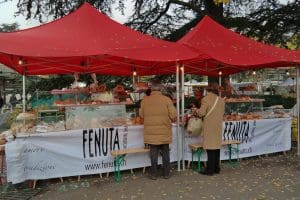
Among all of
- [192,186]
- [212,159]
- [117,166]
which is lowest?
[192,186]

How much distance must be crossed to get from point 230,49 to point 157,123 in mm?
2596

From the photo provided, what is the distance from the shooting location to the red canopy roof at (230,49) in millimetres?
7781

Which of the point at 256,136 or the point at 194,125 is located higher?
the point at 194,125

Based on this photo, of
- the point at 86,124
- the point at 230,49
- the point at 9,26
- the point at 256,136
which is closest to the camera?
the point at 86,124

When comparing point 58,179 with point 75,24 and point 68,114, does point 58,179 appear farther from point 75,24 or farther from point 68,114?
point 75,24

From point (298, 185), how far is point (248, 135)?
2.34 meters

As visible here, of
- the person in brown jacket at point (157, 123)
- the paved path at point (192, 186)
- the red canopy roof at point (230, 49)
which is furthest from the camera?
the red canopy roof at point (230, 49)

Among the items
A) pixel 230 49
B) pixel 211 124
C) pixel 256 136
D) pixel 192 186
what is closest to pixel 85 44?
pixel 211 124

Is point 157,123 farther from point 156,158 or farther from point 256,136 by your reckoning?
point 256,136

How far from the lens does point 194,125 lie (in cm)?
748

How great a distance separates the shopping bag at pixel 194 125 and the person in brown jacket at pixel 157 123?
69 cm

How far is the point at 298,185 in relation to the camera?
6.42 meters

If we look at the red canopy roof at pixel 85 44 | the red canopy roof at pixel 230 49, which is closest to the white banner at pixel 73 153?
the red canopy roof at pixel 85 44

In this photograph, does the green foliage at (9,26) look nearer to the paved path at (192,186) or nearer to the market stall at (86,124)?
the market stall at (86,124)
